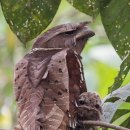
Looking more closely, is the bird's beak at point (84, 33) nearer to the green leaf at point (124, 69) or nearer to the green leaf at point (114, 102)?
the green leaf at point (124, 69)

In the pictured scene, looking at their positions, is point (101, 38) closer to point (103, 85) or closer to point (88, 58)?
point (88, 58)

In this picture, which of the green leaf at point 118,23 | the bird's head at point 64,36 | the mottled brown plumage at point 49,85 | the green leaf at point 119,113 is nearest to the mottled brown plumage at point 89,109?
the mottled brown plumage at point 49,85

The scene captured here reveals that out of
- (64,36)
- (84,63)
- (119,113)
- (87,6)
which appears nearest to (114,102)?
(119,113)

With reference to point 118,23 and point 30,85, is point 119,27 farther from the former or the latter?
point 30,85

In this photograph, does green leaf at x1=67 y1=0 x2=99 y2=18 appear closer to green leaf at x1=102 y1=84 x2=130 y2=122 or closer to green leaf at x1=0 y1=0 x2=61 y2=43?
green leaf at x1=0 y1=0 x2=61 y2=43

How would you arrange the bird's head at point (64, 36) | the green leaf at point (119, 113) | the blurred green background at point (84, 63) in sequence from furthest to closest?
the blurred green background at point (84, 63)
the bird's head at point (64, 36)
the green leaf at point (119, 113)

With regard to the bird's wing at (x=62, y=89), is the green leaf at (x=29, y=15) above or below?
above
